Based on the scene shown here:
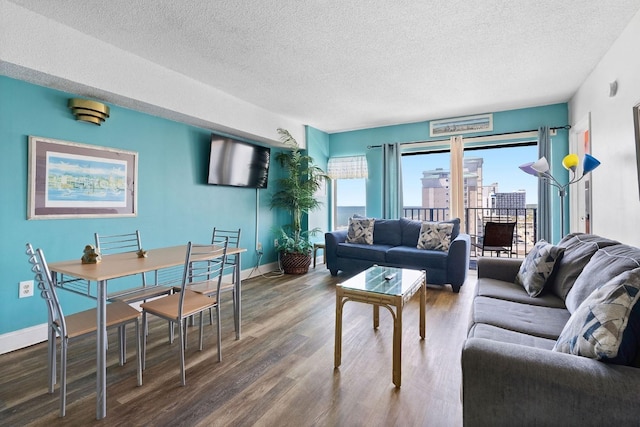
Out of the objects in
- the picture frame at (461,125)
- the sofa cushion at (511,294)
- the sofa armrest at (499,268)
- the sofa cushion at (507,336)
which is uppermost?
the picture frame at (461,125)

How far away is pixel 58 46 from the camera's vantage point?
230 centimetres

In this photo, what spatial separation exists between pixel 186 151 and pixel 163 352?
2331 millimetres

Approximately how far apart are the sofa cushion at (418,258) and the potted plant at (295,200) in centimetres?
140

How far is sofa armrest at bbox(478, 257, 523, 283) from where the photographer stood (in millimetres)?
2592

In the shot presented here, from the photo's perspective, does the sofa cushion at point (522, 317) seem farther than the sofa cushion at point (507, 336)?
Yes

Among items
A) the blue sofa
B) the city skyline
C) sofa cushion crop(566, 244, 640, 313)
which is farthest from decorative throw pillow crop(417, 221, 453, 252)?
sofa cushion crop(566, 244, 640, 313)

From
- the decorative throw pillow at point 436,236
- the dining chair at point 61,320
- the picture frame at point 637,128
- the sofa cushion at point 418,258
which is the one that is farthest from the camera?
the decorative throw pillow at point 436,236

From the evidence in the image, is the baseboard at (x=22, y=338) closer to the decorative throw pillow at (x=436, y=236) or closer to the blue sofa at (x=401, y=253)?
the blue sofa at (x=401, y=253)

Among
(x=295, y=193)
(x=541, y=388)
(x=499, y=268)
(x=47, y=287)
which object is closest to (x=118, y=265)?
(x=47, y=287)

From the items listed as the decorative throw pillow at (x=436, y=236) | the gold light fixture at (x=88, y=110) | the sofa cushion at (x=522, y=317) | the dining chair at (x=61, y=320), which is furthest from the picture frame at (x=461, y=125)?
the dining chair at (x=61, y=320)

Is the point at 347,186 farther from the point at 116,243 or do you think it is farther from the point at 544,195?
the point at 116,243

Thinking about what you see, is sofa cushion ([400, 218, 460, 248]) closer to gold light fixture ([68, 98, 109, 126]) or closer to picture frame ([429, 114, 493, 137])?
picture frame ([429, 114, 493, 137])

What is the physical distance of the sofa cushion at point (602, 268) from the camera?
4.79 feet

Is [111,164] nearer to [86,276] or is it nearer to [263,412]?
[86,276]
